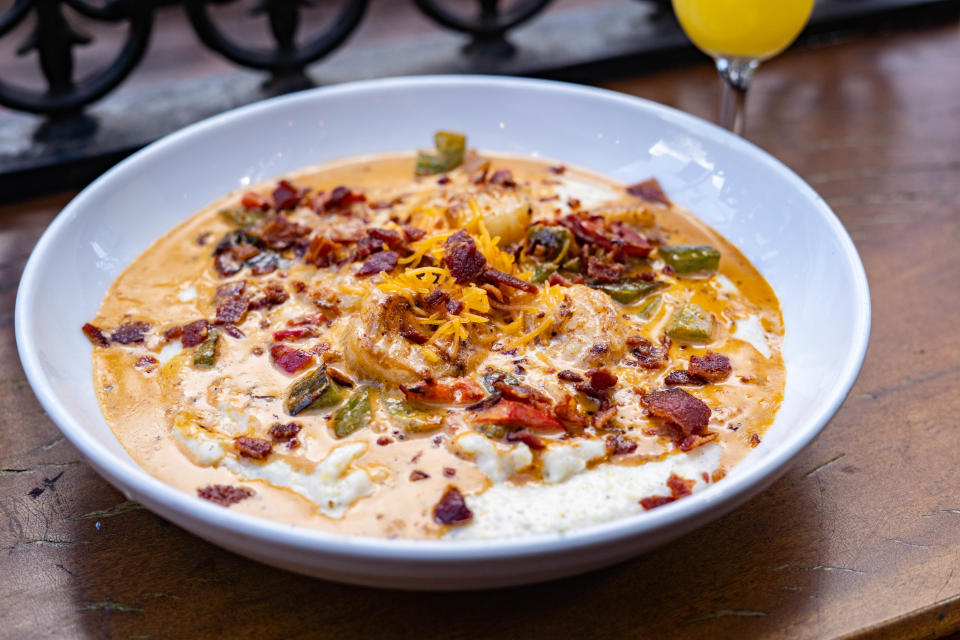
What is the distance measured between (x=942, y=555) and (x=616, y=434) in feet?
2.49

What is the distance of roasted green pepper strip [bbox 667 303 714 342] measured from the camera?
239cm

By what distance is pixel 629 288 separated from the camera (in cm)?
257

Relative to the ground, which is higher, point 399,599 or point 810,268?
point 810,268

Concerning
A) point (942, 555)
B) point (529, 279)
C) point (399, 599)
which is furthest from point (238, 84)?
point (942, 555)

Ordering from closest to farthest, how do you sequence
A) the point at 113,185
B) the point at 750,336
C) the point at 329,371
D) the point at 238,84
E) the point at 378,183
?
the point at 329,371
the point at 750,336
the point at 113,185
the point at 378,183
the point at 238,84

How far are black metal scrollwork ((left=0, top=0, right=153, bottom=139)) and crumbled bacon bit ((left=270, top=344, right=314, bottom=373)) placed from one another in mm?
1922

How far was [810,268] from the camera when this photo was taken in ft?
8.18

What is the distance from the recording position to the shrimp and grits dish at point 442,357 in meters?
1.93

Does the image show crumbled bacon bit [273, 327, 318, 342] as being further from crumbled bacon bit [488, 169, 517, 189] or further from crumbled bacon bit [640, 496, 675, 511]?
crumbled bacon bit [640, 496, 675, 511]

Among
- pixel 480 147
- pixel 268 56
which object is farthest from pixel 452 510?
pixel 268 56

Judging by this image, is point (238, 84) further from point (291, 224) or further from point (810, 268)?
point (810, 268)

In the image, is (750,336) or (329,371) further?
(750,336)

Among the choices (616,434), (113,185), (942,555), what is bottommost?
(942,555)

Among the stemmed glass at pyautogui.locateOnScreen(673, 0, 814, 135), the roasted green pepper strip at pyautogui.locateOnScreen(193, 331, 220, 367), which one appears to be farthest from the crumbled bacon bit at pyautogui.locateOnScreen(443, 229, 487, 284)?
the stemmed glass at pyautogui.locateOnScreen(673, 0, 814, 135)
